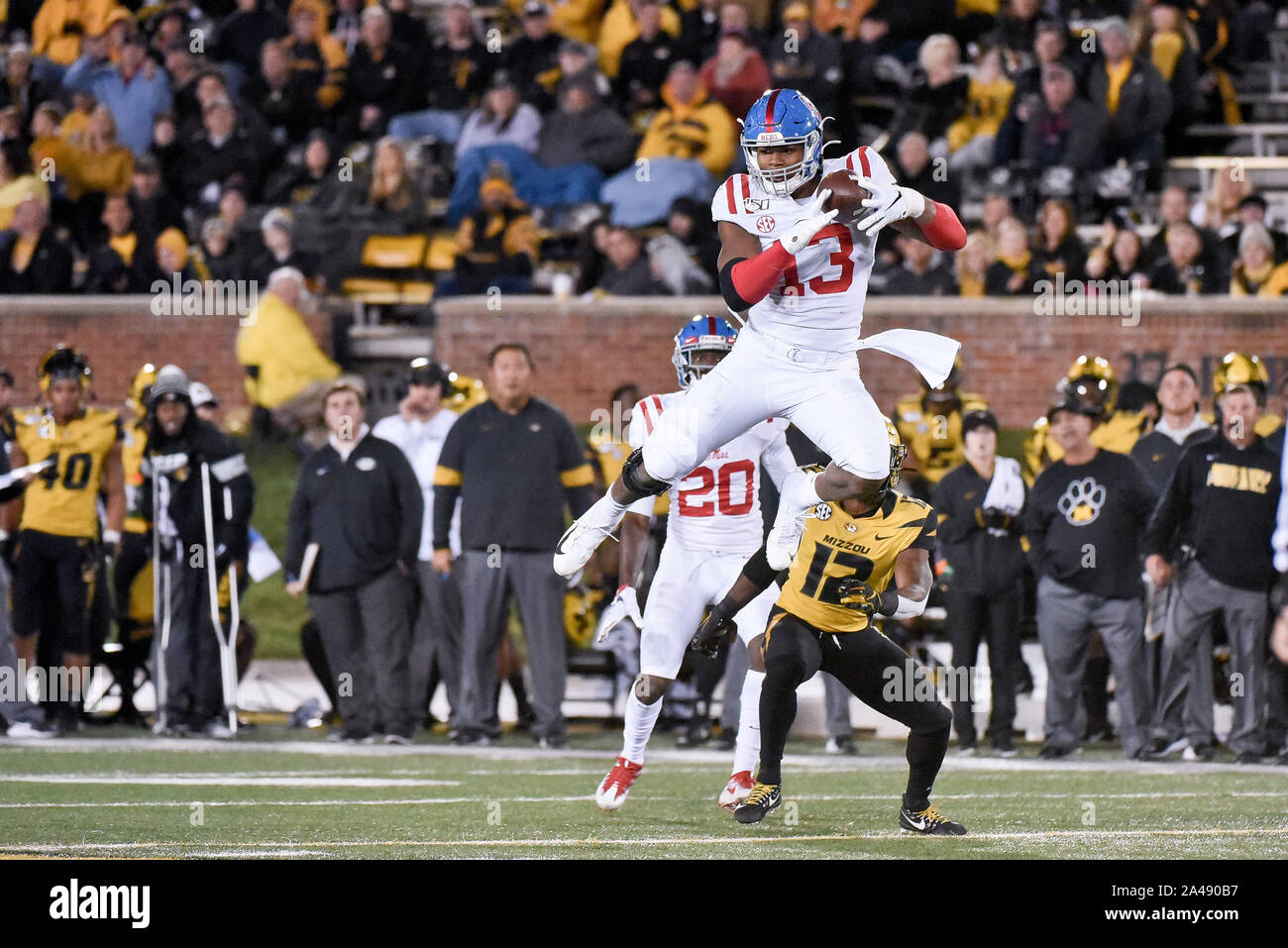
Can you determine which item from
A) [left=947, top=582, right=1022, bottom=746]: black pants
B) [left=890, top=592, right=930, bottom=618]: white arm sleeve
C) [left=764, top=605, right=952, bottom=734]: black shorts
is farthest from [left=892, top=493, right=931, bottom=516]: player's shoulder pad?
[left=947, top=582, right=1022, bottom=746]: black pants

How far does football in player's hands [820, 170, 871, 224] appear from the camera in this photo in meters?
7.11

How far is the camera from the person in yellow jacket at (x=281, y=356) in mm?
15664

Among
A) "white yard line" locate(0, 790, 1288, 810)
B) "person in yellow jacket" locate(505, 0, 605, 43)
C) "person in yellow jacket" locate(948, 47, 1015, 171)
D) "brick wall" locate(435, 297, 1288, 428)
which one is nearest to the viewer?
"white yard line" locate(0, 790, 1288, 810)

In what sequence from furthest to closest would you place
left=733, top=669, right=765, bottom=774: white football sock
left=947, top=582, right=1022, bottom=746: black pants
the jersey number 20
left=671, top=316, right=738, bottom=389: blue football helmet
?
left=947, top=582, right=1022, bottom=746: black pants < the jersey number 20 < left=671, top=316, right=738, bottom=389: blue football helmet < left=733, top=669, right=765, bottom=774: white football sock

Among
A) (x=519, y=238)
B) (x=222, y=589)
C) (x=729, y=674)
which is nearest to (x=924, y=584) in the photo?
(x=729, y=674)

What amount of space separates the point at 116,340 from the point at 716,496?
9215mm

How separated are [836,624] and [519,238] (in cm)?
886

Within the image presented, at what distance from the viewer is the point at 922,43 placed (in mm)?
17125

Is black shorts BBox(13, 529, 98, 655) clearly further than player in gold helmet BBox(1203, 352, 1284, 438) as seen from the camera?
Yes

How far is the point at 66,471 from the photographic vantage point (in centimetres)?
1201

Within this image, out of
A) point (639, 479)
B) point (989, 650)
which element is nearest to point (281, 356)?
point (989, 650)

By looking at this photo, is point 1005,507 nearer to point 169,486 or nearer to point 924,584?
point 924,584

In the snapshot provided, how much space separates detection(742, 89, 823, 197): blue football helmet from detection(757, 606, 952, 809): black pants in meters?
1.61

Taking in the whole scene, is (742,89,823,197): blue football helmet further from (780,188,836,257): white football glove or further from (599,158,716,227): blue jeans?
(599,158,716,227): blue jeans
